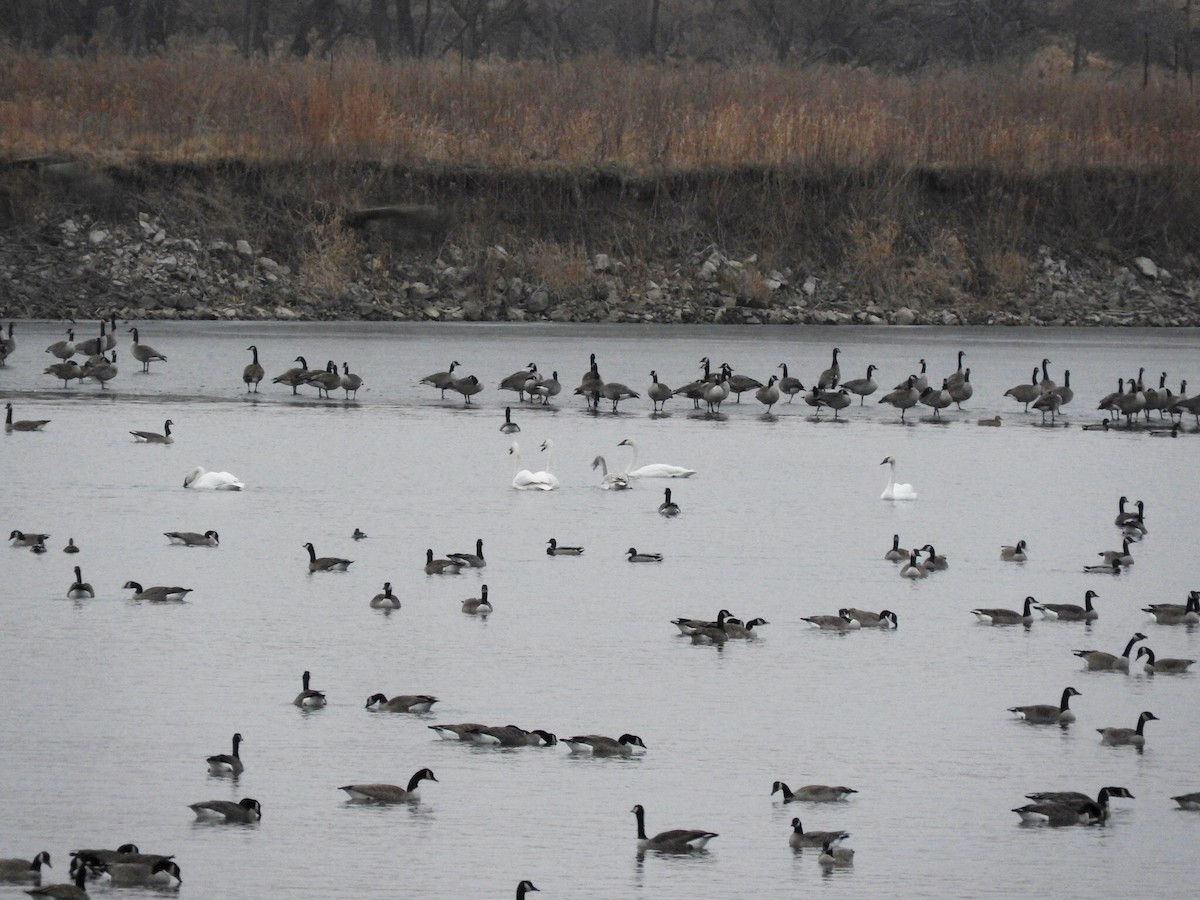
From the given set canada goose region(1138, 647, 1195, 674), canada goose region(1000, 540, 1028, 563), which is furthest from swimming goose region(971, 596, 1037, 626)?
canada goose region(1000, 540, 1028, 563)

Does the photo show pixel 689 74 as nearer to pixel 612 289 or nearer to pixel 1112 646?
pixel 612 289

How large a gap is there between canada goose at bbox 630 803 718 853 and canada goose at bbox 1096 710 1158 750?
3.33m

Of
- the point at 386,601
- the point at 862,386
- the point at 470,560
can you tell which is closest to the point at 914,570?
the point at 470,560

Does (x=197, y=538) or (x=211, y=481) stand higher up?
(x=211, y=481)

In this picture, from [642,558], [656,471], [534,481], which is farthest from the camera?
[656,471]

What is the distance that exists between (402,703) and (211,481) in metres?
9.80

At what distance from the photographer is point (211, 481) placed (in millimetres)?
21891

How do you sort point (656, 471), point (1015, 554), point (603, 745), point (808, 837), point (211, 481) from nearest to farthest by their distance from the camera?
point (808, 837) → point (603, 745) → point (1015, 554) → point (211, 481) → point (656, 471)

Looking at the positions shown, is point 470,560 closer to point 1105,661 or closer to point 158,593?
point 158,593


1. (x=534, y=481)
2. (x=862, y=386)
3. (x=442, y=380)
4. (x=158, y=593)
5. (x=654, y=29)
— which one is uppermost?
(x=654, y=29)

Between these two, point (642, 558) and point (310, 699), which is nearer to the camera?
point (310, 699)

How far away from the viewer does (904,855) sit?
33.7 feet

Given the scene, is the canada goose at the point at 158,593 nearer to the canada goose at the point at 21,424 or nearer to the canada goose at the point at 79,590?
the canada goose at the point at 79,590

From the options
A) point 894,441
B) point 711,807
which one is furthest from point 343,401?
point 711,807
